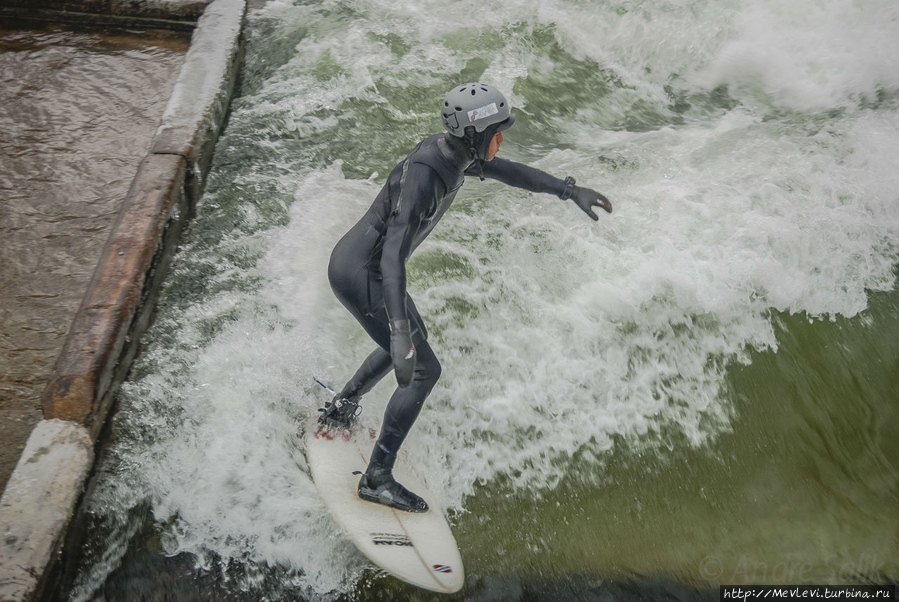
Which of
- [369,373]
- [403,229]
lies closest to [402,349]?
[403,229]

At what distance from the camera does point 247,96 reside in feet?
21.1

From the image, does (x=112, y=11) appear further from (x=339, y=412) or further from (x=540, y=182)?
(x=540, y=182)

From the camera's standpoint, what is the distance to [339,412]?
13.0 ft

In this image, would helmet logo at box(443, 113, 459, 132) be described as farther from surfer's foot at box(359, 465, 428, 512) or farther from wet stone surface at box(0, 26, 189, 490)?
wet stone surface at box(0, 26, 189, 490)

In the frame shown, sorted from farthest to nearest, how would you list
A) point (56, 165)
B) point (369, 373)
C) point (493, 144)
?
point (56, 165) → point (369, 373) → point (493, 144)

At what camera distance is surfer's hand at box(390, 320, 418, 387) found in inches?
120

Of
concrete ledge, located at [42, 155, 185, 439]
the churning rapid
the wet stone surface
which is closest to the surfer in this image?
the churning rapid

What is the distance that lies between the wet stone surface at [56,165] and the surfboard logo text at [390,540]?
6.21 ft

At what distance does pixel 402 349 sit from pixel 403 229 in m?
0.55

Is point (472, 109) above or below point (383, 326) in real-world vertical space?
above

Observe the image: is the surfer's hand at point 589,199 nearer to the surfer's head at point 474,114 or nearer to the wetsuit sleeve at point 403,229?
the surfer's head at point 474,114

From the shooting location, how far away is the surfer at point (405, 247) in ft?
10.2

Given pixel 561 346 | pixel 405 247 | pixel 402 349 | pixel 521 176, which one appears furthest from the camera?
pixel 561 346

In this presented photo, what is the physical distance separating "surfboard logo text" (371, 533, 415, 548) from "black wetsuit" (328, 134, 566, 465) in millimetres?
379
